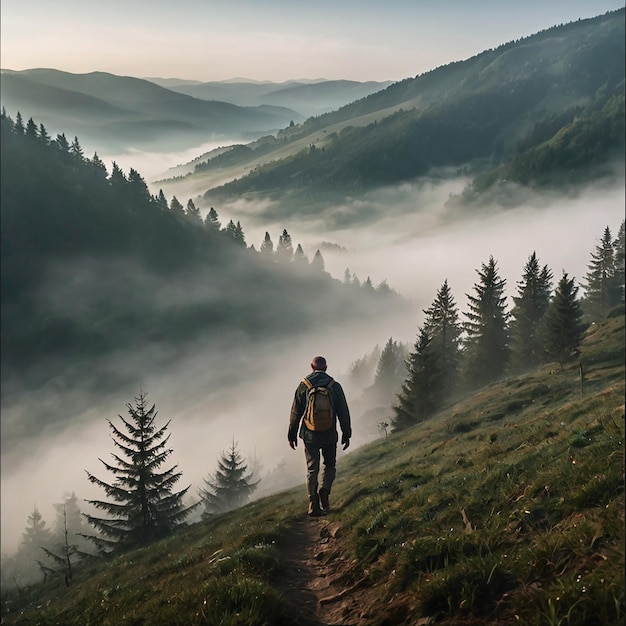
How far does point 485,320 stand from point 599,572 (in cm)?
6846

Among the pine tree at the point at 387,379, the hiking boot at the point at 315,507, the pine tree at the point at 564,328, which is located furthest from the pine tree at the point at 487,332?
the pine tree at the point at 387,379

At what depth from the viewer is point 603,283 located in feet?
270

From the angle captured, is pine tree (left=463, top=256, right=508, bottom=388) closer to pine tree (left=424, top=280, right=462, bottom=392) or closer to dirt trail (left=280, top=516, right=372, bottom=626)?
pine tree (left=424, top=280, right=462, bottom=392)

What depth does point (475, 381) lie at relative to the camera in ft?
226

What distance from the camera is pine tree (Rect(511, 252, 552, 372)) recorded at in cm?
6538

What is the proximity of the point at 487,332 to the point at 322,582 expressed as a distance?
65.6 m

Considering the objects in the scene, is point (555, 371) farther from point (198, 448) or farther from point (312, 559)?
point (198, 448)

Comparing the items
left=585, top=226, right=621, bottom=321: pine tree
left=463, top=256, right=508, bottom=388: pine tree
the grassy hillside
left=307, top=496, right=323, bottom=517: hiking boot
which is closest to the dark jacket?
the grassy hillside

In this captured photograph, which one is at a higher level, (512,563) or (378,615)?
(512,563)

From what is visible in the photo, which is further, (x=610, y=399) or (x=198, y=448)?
(x=198, y=448)

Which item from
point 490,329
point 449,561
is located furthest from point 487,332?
point 449,561

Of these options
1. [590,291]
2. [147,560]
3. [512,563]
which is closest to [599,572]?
Answer: [512,563]

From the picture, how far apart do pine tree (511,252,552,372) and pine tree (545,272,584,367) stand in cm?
1314

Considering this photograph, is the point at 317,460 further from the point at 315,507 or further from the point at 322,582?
the point at 322,582
